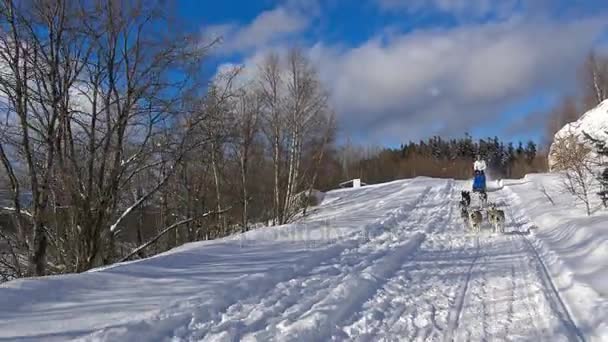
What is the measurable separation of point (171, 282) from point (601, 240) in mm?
7744

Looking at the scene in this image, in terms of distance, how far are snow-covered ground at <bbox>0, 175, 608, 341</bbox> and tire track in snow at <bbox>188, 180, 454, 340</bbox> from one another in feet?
0.06

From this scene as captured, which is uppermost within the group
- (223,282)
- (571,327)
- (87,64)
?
(87,64)

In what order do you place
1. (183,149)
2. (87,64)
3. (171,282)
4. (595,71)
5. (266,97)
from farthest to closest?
1. (595,71)
2. (266,97)
3. (183,149)
4. (87,64)
5. (171,282)

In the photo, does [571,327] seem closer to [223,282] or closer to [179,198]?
[223,282]

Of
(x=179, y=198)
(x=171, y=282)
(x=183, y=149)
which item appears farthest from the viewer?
(x=179, y=198)

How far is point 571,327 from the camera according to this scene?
5070 millimetres

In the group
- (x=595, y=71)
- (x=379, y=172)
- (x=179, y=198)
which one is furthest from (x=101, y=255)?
(x=379, y=172)

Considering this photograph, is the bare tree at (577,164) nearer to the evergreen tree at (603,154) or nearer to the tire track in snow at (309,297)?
the evergreen tree at (603,154)

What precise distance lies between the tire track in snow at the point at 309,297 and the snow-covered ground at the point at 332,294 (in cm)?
2

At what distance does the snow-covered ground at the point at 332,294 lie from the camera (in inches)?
193

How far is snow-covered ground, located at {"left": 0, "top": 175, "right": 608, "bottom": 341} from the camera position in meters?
4.89

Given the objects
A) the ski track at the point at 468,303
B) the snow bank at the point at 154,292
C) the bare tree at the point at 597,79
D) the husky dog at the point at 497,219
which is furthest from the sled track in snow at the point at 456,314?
the bare tree at the point at 597,79

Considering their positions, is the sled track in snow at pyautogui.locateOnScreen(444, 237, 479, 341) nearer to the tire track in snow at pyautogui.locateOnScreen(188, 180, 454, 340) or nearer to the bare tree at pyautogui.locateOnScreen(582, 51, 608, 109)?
the tire track in snow at pyautogui.locateOnScreen(188, 180, 454, 340)

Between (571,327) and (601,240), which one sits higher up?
(601,240)
